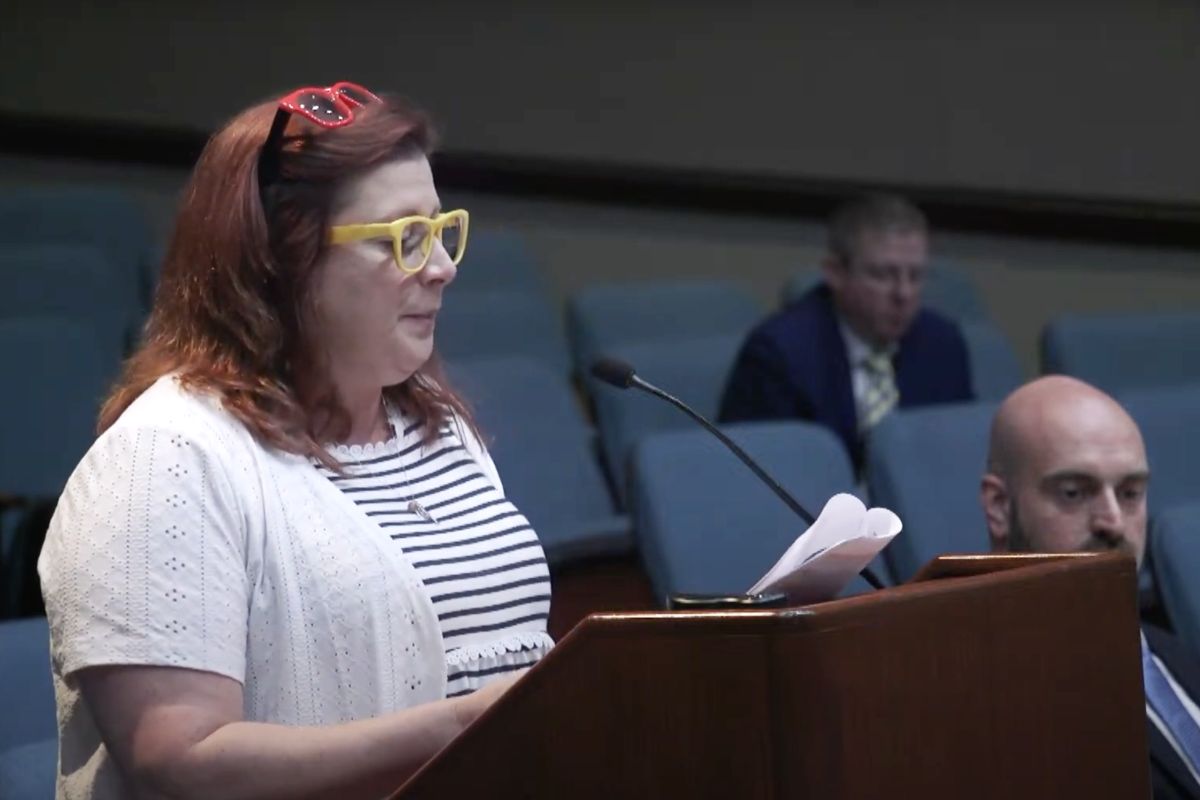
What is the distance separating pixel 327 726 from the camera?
124cm

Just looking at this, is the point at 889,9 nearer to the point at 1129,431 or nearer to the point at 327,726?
the point at 1129,431

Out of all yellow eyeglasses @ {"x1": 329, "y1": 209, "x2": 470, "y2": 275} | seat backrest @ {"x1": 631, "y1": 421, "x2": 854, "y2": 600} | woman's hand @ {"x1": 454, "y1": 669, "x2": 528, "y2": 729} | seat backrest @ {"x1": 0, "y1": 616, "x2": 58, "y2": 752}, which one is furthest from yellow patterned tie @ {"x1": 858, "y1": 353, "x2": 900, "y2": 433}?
woman's hand @ {"x1": 454, "y1": 669, "x2": 528, "y2": 729}

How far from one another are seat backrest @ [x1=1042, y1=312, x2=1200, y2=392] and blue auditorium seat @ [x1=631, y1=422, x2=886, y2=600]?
118cm

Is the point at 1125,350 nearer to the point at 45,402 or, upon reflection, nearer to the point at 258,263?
the point at 45,402

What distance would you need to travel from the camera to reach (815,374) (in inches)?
131

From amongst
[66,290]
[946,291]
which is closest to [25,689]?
[66,290]

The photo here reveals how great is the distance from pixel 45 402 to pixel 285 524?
75.0 inches

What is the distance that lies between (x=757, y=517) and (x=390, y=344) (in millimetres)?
1263

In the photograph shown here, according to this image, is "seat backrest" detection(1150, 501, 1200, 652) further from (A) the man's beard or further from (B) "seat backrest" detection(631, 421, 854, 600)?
(B) "seat backrest" detection(631, 421, 854, 600)

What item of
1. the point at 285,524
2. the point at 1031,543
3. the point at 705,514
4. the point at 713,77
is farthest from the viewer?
the point at 713,77

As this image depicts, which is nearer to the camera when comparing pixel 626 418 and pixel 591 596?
pixel 591 596

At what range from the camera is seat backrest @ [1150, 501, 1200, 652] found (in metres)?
2.36

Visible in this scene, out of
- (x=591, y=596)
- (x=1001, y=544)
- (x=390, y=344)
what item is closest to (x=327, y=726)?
(x=390, y=344)

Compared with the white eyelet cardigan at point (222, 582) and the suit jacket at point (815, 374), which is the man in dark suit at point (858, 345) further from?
the white eyelet cardigan at point (222, 582)
